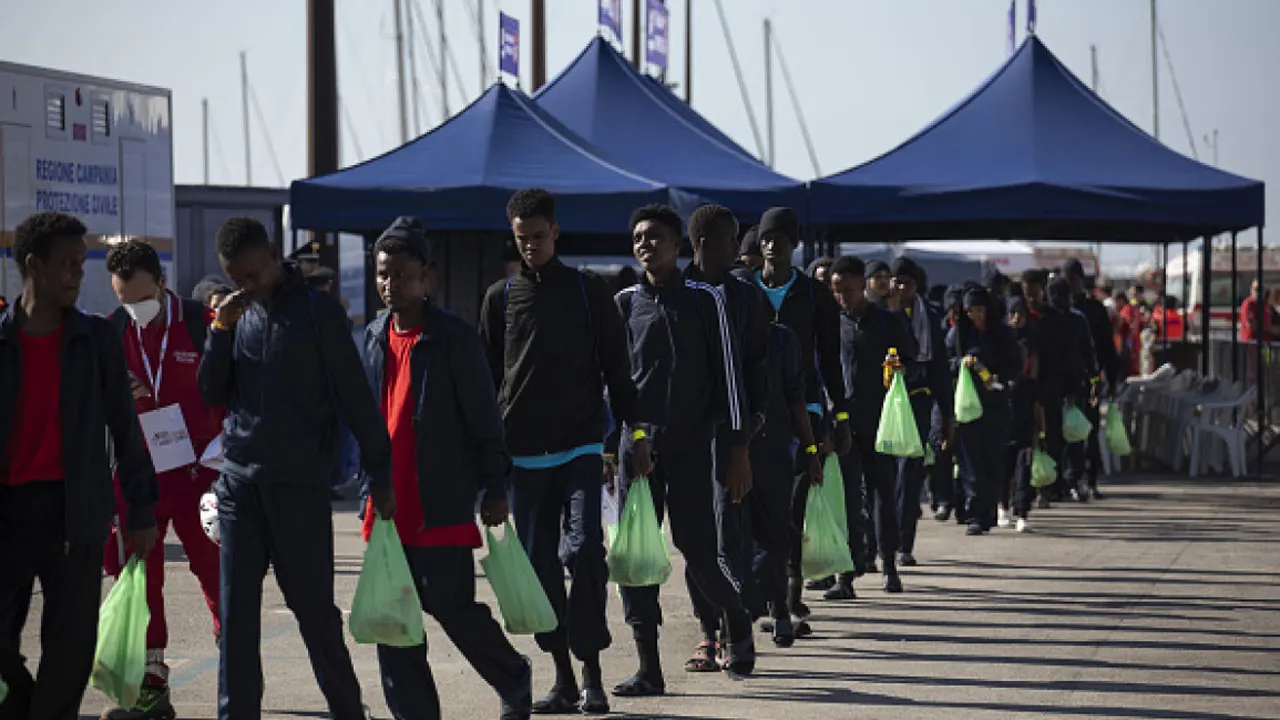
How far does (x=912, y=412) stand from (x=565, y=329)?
16.6ft

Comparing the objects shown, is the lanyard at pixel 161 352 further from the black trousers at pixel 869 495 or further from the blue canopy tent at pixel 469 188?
the blue canopy tent at pixel 469 188

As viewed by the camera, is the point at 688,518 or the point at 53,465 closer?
the point at 53,465

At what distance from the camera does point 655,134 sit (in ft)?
69.7

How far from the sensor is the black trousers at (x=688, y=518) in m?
8.34

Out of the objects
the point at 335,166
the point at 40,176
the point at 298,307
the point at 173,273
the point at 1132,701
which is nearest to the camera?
the point at 298,307

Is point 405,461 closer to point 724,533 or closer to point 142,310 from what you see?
point 142,310

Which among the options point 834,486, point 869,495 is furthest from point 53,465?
point 869,495

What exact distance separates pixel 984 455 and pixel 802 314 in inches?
207

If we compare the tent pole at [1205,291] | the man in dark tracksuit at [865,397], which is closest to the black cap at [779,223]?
the man in dark tracksuit at [865,397]

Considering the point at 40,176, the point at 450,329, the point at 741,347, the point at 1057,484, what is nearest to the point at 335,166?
the point at 40,176

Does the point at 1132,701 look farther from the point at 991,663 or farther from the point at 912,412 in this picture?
the point at 912,412

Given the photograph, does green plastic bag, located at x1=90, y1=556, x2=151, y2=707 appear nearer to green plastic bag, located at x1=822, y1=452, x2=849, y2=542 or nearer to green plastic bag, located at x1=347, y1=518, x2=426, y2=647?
green plastic bag, located at x1=347, y1=518, x2=426, y2=647

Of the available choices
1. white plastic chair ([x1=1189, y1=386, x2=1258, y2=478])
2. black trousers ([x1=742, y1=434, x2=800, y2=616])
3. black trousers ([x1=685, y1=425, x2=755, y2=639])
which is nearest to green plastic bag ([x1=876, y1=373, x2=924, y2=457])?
black trousers ([x1=742, y1=434, x2=800, y2=616])

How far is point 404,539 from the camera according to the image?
6.98 meters
